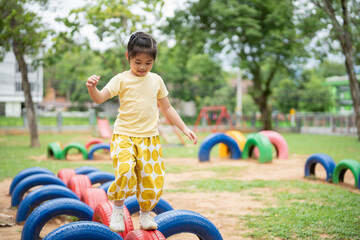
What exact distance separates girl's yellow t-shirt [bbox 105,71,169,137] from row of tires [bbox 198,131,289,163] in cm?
877

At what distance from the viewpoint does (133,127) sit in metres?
3.06

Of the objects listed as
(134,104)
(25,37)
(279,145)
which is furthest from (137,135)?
(25,37)

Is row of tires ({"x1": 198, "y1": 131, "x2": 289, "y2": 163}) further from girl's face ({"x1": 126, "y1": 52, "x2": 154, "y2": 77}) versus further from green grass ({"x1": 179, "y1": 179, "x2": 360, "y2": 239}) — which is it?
girl's face ({"x1": 126, "y1": 52, "x2": 154, "y2": 77})

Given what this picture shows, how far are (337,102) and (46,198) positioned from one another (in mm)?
42332

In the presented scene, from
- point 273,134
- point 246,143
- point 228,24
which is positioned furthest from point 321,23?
point 228,24

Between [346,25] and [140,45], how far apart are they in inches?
559

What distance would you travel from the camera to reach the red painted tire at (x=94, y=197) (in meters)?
4.59

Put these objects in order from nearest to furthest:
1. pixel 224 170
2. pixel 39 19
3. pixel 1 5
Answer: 1. pixel 1 5
2. pixel 224 170
3. pixel 39 19

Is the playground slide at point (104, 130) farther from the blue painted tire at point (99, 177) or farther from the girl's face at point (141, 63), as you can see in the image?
the girl's face at point (141, 63)

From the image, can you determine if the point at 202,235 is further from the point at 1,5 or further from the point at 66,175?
the point at 1,5

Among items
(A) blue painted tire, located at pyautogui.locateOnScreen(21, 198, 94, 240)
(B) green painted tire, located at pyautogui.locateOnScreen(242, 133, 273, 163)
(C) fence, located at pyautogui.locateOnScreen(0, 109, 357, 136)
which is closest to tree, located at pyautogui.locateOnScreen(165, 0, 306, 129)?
(C) fence, located at pyautogui.locateOnScreen(0, 109, 357, 136)

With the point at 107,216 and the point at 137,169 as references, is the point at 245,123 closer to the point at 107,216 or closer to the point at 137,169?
the point at 107,216

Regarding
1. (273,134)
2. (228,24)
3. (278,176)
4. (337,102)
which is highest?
(228,24)

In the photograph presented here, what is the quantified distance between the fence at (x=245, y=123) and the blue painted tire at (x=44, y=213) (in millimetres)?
22245
